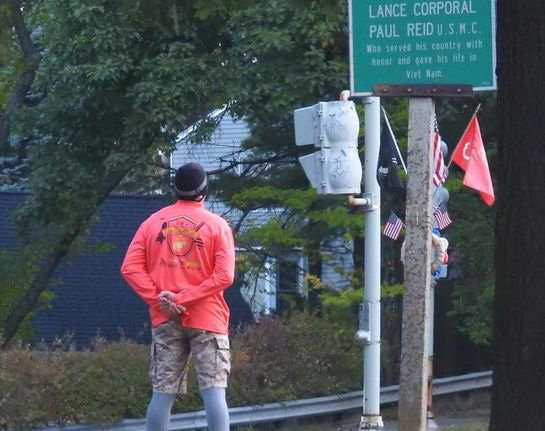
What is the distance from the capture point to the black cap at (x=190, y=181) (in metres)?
7.11

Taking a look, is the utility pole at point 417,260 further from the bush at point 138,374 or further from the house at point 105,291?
the house at point 105,291

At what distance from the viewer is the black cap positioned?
711 centimetres

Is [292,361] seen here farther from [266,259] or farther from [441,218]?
A: [266,259]

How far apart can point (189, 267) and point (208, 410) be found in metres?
0.83

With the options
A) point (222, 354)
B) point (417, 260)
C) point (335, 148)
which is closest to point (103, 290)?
point (335, 148)

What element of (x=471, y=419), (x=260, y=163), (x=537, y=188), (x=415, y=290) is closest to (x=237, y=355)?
(x=471, y=419)

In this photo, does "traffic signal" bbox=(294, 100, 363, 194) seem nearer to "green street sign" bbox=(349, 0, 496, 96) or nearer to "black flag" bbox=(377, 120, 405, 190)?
"black flag" bbox=(377, 120, 405, 190)

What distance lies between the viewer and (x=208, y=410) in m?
6.95

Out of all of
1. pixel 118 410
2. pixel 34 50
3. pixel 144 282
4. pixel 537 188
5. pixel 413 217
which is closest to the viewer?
Answer: pixel 537 188

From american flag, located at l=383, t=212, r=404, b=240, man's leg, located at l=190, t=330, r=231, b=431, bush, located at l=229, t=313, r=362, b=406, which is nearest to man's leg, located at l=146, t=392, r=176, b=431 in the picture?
man's leg, located at l=190, t=330, r=231, b=431

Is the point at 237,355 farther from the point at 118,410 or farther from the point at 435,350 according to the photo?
the point at 435,350

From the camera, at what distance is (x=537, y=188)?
546 cm

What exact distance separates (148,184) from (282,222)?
8.03ft

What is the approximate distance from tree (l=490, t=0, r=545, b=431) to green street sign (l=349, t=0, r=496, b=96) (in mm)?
1726
